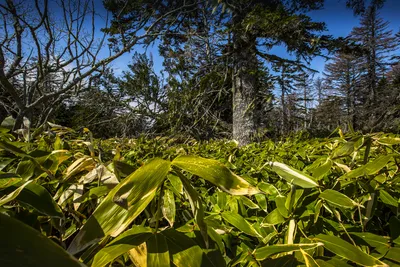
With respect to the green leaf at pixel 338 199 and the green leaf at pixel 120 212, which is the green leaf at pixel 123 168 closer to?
the green leaf at pixel 120 212

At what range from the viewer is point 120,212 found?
0.22 metres

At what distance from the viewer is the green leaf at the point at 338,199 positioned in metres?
0.30

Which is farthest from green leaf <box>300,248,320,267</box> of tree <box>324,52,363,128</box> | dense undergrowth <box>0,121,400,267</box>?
tree <box>324,52,363,128</box>

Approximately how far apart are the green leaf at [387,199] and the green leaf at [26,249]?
0.46 meters

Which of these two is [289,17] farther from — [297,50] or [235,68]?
[235,68]

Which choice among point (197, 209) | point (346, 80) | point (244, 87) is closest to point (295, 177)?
point (197, 209)

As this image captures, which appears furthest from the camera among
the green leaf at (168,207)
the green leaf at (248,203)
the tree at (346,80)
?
the tree at (346,80)

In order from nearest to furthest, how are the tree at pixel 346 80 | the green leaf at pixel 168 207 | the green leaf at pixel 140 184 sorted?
the green leaf at pixel 140 184 < the green leaf at pixel 168 207 < the tree at pixel 346 80

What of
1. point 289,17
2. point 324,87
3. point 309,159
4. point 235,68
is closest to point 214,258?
point 309,159

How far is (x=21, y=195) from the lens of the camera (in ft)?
0.80

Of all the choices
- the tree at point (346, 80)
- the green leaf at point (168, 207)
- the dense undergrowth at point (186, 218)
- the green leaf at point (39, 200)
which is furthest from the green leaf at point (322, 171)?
the tree at point (346, 80)

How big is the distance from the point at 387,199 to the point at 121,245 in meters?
0.41

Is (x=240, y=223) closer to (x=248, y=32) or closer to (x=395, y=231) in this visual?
(x=395, y=231)

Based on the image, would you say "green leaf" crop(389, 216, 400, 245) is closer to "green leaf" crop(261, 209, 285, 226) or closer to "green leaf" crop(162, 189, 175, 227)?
"green leaf" crop(261, 209, 285, 226)
